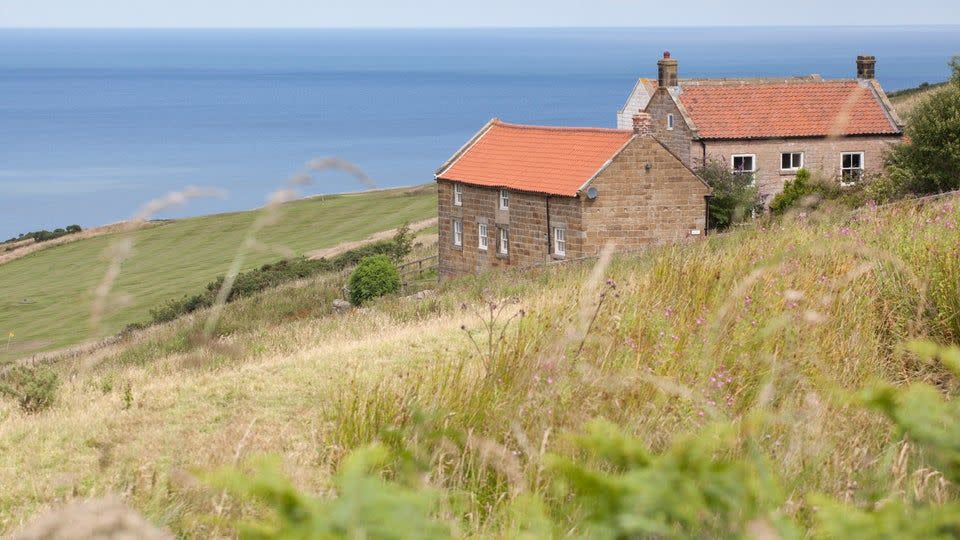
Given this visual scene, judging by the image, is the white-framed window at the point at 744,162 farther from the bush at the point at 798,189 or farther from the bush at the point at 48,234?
the bush at the point at 48,234

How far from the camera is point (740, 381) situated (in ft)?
20.1

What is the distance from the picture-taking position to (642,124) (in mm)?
40562

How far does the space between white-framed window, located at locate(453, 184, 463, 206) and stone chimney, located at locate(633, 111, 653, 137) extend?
7.59m

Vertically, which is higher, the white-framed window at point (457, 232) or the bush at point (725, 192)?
the bush at point (725, 192)

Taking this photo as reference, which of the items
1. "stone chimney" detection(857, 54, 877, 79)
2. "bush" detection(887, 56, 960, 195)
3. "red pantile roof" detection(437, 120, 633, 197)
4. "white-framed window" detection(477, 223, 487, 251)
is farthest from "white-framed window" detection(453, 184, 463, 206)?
"stone chimney" detection(857, 54, 877, 79)

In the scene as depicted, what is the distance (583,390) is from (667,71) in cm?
4699

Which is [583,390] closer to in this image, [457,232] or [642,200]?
[642,200]

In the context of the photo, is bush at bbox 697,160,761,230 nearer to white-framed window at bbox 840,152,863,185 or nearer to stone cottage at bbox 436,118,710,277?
stone cottage at bbox 436,118,710,277

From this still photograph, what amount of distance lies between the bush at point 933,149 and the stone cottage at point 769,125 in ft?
27.7

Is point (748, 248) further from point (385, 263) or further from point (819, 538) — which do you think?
point (385, 263)

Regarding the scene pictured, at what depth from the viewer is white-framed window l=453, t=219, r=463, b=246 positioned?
4513cm

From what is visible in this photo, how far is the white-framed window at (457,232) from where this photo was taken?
148 feet

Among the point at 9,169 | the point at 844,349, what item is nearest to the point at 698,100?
the point at 844,349

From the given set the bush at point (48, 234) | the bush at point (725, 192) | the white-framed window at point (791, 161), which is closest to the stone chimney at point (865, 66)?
the white-framed window at point (791, 161)
